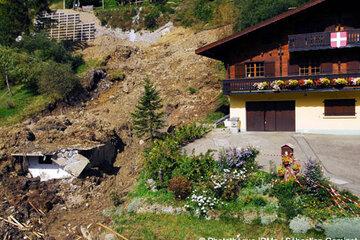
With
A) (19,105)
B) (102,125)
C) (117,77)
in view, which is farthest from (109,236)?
(117,77)

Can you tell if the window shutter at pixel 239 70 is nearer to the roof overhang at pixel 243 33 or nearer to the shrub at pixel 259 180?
the roof overhang at pixel 243 33

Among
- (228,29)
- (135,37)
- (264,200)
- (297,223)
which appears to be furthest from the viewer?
(135,37)

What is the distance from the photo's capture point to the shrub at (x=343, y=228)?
16047mm

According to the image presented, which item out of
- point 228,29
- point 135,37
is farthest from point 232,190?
point 135,37

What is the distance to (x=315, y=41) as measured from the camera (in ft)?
90.8

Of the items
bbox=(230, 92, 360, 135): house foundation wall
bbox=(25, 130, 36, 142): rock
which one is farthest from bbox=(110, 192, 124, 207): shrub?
bbox=(230, 92, 360, 135): house foundation wall

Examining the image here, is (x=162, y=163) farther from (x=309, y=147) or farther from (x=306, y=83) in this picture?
(x=306, y=83)

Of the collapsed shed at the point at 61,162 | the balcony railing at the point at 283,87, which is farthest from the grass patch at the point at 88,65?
the balcony railing at the point at 283,87

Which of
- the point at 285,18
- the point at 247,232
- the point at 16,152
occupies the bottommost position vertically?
the point at 247,232

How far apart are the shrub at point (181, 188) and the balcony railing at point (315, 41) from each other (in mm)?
12064

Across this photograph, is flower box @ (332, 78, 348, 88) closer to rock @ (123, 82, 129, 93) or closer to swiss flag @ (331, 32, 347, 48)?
swiss flag @ (331, 32, 347, 48)

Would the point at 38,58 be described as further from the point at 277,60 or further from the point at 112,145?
the point at 277,60

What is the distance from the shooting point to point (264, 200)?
61.6 feet

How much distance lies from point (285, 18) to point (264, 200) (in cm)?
1334
